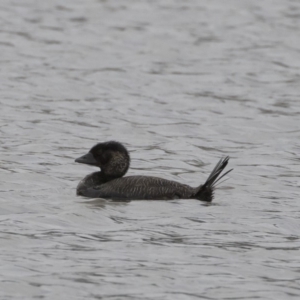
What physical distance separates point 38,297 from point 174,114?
9664mm

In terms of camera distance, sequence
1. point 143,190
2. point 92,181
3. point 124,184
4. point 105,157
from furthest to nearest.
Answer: point 105,157 < point 92,181 < point 124,184 < point 143,190

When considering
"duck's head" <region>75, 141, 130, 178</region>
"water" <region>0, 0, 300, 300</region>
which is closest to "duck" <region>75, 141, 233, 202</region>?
"duck's head" <region>75, 141, 130, 178</region>

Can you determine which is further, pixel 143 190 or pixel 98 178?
pixel 98 178

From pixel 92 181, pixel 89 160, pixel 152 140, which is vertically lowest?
pixel 152 140

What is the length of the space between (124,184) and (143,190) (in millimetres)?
239

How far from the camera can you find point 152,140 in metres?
14.9

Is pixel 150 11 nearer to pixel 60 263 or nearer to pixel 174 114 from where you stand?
pixel 174 114

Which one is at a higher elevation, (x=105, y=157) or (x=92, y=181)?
(x=105, y=157)

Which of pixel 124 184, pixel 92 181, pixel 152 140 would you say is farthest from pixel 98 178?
pixel 152 140

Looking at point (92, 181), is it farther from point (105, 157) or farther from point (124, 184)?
point (124, 184)

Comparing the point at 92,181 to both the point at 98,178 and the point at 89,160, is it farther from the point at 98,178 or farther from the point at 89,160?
the point at 89,160

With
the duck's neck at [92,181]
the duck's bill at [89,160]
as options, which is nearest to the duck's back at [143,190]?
the duck's neck at [92,181]

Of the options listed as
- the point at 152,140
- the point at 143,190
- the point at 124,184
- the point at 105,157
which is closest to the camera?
the point at 143,190

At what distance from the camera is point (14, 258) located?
8.34 metres
